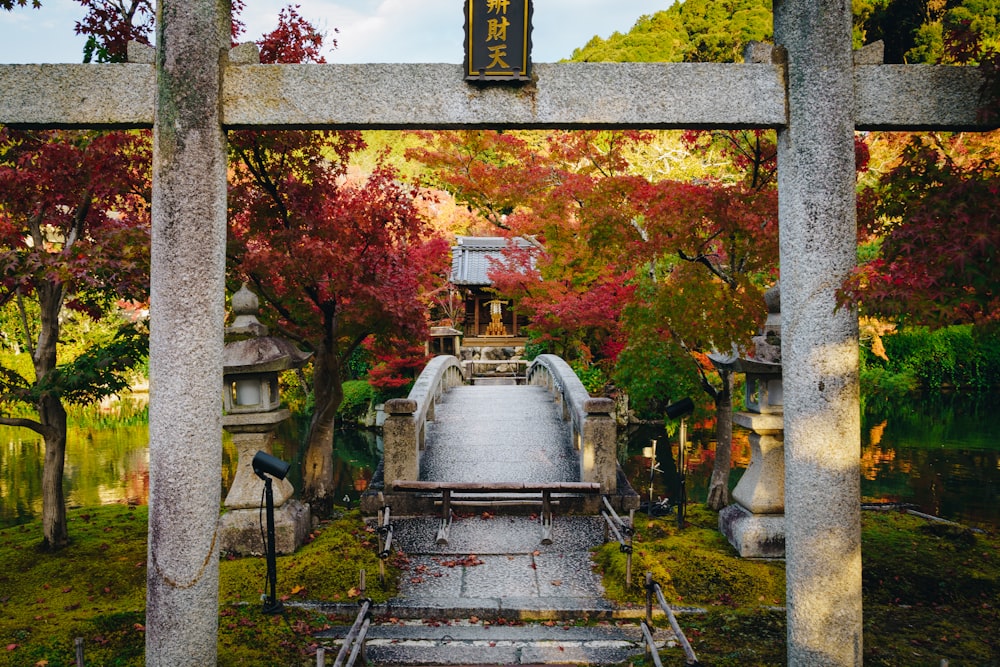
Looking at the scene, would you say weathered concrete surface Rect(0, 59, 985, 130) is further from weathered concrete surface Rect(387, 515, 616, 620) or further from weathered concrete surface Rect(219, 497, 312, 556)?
weathered concrete surface Rect(219, 497, 312, 556)

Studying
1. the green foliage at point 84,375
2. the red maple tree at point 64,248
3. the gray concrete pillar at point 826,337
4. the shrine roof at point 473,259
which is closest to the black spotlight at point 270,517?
the red maple tree at point 64,248

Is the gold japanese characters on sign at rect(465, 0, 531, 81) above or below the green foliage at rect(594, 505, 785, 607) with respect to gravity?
above

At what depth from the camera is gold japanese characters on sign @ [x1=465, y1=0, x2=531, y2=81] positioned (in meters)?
4.48

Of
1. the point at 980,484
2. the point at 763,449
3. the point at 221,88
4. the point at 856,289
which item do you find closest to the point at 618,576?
the point at 763,449

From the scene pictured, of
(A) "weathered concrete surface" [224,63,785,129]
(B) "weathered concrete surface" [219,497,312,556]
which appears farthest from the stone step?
(A) "weathered concrete surface" [224,63,785,129]

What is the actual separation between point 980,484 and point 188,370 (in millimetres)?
16415

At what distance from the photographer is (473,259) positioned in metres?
29.2

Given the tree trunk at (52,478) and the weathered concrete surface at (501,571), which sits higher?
the tree trunk at (52,478)

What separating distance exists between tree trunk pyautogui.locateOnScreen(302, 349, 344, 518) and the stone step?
3.93m

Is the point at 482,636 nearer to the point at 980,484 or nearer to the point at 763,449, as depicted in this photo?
the point at 763,449

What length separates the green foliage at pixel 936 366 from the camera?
80.3 ft

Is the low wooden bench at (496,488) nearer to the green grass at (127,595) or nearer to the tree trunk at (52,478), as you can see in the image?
the green grass at (127,595)

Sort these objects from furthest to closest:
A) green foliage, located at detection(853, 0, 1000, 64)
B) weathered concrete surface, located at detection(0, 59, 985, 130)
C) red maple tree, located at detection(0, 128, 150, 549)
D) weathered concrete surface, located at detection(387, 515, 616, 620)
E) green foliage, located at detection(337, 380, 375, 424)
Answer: green foliage, located at detection(853, 0, 1000, 64), green foliage, located at detection(337, 380, 375, 424), red maple tree, located at detection(0, 128, 150, 549), weathered concrete surface, located at detection(387, 515, 616, 620), weathered concrete surface, located at detection(0, 59, 985, 130)

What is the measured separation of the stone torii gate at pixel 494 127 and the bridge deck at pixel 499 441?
506cm
